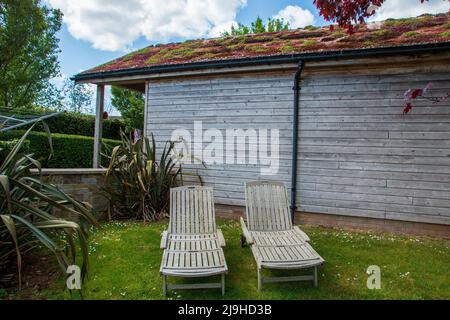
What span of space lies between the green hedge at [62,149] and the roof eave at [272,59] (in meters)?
2.46

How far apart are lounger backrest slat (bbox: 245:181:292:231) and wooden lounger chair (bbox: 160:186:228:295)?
625 millimetres

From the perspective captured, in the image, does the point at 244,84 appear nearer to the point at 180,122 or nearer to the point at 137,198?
the point at 180,122

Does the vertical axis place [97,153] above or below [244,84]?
below

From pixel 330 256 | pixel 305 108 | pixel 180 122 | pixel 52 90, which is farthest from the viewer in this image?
pixel 52 90

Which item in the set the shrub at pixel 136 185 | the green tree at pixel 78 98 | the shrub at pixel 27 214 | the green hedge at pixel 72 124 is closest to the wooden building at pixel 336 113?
the shrub at pixel 136 185

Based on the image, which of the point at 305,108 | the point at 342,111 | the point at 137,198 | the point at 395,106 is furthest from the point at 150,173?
the point at 395,106

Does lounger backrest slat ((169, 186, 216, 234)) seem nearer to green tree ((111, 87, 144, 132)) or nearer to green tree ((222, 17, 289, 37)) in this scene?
green tree ((111, 87, 144, 132))

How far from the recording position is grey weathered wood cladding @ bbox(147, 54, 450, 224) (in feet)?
18.5

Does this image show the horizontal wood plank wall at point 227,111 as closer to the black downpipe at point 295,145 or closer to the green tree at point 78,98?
the black downpipe at point 295,145

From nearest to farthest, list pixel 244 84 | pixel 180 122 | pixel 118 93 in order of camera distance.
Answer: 1. pixel 244 84
2. pixel 180 122
3. pixel 118 93

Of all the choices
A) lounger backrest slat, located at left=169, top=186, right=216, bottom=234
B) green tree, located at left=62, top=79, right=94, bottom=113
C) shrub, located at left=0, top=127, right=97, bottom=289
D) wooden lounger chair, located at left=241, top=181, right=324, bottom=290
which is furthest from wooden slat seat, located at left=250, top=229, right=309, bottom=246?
green tree, located at left=62, top=79, right=94, bottom=113
